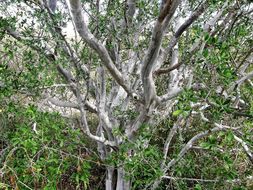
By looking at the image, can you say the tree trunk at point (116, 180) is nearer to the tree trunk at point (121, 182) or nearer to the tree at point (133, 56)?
the tree trunk at point (121, 182)

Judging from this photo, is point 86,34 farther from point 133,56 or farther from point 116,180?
point 116,180

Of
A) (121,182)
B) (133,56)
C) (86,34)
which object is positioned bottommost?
(121,182)

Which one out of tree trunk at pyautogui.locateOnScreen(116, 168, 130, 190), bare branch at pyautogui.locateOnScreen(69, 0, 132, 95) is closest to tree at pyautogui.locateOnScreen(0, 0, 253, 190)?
bare branch at pyautogui.locateOnScreen(69, 0, 132, 95)

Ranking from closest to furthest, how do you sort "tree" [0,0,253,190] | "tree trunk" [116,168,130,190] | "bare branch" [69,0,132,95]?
"bare branch" [69,0,132,95], "tree" [0,0,253,190], "tree trunk" [116,168,130,190]

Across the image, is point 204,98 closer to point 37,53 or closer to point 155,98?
point 155,98

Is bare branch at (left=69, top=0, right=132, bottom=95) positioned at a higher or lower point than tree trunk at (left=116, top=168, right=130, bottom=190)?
higher

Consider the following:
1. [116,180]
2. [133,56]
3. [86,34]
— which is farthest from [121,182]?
[86,34]

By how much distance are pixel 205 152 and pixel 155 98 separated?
5.17ft

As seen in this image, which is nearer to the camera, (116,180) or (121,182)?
(121,182)

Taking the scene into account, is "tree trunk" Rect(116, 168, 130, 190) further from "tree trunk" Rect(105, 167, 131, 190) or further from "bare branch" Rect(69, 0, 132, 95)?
"bare branch" Rect(69, 0, 132, 95)

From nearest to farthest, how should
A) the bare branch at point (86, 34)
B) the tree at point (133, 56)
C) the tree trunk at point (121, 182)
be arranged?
the bare branch at point (86, 34) → the tree at point (133, 56) → the tree trunk at point (121, 182)

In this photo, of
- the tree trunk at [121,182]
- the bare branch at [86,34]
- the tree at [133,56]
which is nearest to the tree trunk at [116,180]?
the tree trunk at [121,182]

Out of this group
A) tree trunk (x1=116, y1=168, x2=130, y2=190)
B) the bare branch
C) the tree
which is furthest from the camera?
tree trunk (x1=116, y1=168, x2=130, y2=190)

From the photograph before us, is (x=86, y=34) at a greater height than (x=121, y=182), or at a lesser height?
greater
